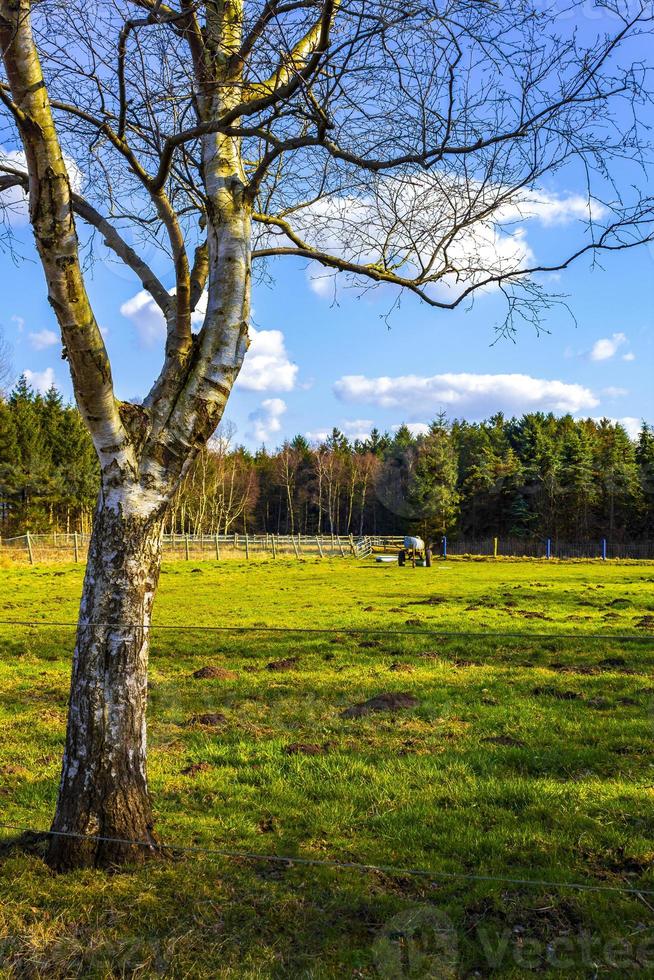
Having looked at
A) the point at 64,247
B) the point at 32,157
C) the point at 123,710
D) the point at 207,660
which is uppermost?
the point at 32,157

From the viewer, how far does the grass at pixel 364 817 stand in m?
3.25

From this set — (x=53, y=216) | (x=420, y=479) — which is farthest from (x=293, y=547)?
(x=53, y=216)

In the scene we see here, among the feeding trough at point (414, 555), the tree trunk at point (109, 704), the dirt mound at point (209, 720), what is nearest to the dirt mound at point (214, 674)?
the dirt mound at point (209, 720)

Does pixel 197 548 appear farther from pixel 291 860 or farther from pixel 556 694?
pixel 291 860

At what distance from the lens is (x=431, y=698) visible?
7.84 metres

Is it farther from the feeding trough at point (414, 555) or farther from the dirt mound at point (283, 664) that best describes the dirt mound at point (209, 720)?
the feeding trough at point (414, 555)

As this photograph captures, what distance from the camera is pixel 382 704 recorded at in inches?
296

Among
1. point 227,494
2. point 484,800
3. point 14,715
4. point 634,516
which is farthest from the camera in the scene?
point 227,494

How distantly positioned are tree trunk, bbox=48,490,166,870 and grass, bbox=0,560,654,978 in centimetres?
23

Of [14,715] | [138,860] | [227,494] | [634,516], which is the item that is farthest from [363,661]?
[227,494]

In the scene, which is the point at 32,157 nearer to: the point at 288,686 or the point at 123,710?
the point at 123,710

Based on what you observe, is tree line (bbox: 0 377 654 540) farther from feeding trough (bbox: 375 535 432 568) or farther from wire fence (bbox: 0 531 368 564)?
feeding trough (bbox: 375 535 432 568)

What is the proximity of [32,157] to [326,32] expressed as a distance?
5.20 ft

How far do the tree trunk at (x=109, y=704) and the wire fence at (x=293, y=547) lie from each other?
27.4 metres
